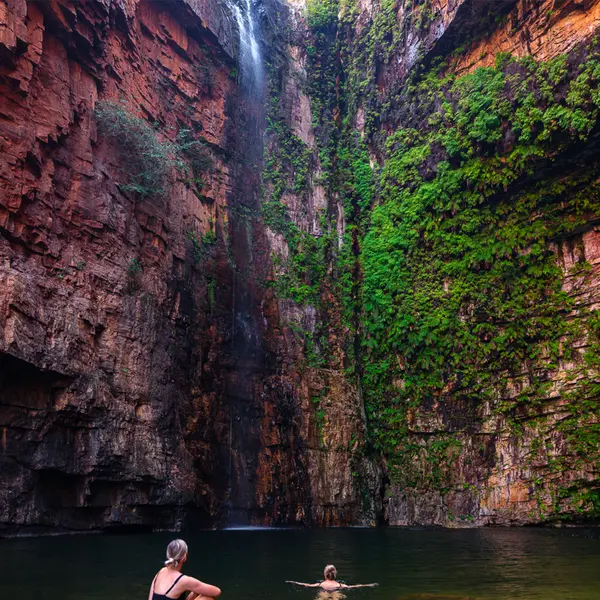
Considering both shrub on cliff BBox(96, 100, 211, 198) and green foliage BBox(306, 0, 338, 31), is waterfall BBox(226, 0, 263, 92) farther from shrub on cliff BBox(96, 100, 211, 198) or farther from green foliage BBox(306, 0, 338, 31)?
shrub on cliff BBox(96, 100, 211, 198)

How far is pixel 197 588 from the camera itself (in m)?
4.39

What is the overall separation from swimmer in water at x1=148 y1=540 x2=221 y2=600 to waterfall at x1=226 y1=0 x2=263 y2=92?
25952 millimetres

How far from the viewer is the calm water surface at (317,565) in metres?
7.96

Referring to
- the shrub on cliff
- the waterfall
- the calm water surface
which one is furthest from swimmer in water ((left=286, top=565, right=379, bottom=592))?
the waterfall

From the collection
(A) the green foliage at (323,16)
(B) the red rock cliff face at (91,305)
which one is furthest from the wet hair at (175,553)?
(A) the green foliage at (323,16)

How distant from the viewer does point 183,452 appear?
18.2 meters

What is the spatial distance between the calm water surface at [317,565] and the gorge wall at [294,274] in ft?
10.2

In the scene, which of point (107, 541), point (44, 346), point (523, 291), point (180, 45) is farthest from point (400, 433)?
point (180, 45)

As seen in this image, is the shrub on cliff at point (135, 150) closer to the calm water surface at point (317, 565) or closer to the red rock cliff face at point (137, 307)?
the red rock cliff face at point (137, 307)

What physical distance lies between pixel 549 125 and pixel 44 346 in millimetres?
16994

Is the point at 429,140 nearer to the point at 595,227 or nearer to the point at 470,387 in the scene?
the point at 595,227

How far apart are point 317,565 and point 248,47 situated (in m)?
24.7

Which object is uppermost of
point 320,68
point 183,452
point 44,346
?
point 320,68

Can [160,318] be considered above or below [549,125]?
below
